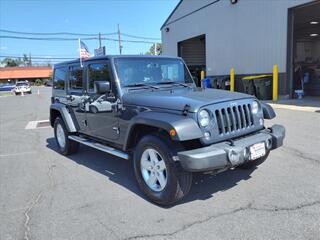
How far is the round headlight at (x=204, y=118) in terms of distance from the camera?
3.64m

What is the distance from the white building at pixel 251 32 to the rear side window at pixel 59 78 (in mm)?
11234

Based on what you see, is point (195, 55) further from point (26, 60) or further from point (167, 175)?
point (26, 60)

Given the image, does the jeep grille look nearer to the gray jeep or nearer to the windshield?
the gray jeep

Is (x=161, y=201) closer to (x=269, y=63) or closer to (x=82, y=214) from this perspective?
(x=82, y=214)

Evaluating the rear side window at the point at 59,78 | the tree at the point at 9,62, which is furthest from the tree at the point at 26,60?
the rear side window at the point at 59,78

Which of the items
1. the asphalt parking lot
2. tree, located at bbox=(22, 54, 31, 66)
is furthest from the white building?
tree, located at bbox=(22, 54, 31, 66)

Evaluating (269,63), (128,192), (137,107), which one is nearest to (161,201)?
(128,192)

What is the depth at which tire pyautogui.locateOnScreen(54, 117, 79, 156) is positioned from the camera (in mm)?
6527

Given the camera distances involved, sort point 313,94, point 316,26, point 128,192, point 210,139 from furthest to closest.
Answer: point 316,26 → point 313,94 → point 128,192 → point 210,139

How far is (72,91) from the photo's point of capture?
20.4ft

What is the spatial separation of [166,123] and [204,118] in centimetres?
46

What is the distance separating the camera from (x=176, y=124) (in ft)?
11.5

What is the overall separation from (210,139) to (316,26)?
2166 cm

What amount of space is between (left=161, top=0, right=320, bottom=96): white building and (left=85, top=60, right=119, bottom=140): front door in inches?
459
